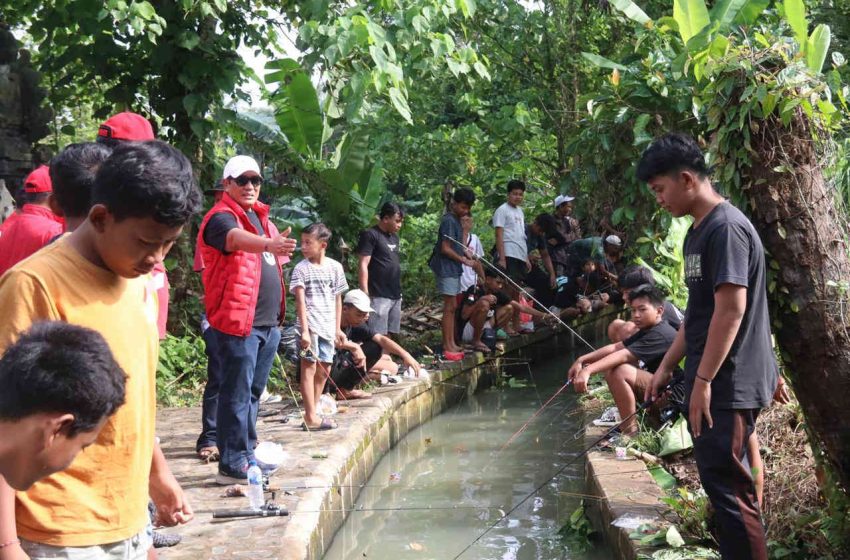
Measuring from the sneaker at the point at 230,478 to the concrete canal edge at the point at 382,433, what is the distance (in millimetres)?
406

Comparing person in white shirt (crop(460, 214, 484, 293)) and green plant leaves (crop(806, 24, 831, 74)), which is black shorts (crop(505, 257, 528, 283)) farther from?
green plant leaves (crop(806, 24, 831, 74))

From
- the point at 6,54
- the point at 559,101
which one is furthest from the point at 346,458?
the point at 559,101

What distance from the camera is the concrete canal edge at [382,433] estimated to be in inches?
213

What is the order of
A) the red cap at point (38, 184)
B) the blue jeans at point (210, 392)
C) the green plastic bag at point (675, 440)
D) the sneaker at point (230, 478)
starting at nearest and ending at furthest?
the red cap at point (38, 184), the sneaker at point (230, 478), the blue jeans at point (210, 392), the green plastic bag at point (675, 440)

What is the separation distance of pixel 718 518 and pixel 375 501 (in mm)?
3951

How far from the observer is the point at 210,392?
6.54 meters

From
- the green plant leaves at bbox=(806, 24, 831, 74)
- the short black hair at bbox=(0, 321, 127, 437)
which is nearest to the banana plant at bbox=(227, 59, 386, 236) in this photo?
the green plant leaves at bbox=(806, 24, 831, 74)

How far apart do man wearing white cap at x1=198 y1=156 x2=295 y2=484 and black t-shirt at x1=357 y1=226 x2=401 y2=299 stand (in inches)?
154

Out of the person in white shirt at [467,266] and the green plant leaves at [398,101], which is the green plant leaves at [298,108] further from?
the green plant leaves at [398,101]

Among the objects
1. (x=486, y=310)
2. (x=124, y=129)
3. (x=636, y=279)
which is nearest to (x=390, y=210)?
(x=486, y=310)

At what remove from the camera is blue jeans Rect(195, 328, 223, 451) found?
20.9ft

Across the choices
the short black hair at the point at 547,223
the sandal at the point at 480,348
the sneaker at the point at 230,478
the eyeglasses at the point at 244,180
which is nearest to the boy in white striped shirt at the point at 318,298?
the sneaker at the point at 230,478

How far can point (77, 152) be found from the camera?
3.45 metres

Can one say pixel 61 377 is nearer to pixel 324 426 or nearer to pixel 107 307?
pixel 107 307
